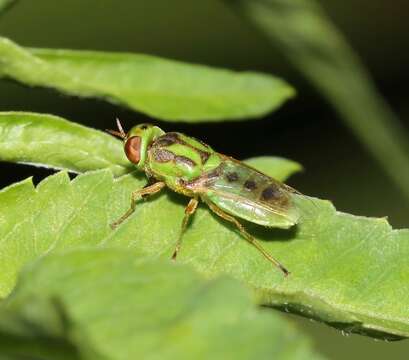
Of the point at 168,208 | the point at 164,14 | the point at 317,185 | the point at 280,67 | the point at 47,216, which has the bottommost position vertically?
the point at 317,185

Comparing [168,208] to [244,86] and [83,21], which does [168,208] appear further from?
[83,21]

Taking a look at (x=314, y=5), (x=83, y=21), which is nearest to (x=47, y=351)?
(x=314, y=5)

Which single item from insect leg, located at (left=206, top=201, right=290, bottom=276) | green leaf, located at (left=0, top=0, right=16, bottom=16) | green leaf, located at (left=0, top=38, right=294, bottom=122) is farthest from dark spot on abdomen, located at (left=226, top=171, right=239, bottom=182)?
green leaf, located at (left=0, top=0, right=16, bottom=16)

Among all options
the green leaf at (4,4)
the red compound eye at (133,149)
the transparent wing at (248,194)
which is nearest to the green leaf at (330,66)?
the transparent wing at (248,194)

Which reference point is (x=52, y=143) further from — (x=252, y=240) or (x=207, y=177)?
(x=207, y=177)

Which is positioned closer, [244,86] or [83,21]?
[244,86]
